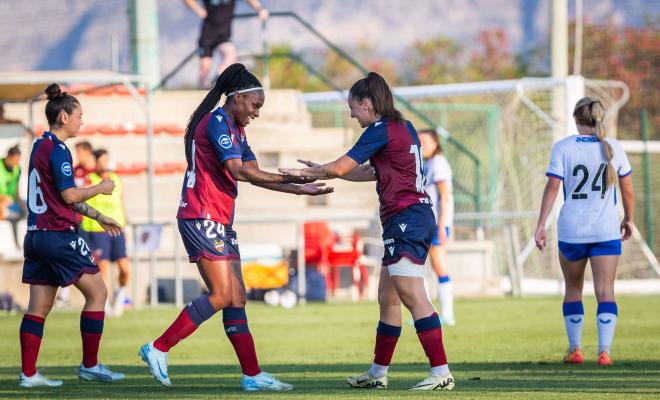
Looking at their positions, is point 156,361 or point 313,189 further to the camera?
point 313,189

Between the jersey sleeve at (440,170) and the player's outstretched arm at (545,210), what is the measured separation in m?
4.20

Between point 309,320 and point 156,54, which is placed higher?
point 156,54

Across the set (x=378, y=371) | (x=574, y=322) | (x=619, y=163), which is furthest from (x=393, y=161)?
(x=574, y=322)

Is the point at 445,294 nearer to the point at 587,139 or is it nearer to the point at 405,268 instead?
the point at 587,139

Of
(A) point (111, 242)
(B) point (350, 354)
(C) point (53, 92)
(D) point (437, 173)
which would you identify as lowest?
(B) point (350, 354)

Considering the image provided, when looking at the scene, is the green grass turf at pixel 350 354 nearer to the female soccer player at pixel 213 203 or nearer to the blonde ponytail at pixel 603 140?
the female soccer player at pixel 213 203

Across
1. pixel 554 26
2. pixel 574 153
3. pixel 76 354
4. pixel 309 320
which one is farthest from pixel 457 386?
pixel 554 26

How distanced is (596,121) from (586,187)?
53 centimetres

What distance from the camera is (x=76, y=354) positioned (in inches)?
485

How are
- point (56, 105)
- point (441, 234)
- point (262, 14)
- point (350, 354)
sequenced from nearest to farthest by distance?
point (56, 105) → point (350, 354) → point (441, 234) → point (262, 14)

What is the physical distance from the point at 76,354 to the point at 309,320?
14.1 ft

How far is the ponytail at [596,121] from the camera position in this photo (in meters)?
10.3

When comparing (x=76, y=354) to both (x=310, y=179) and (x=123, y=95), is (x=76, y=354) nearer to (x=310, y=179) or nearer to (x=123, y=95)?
(x=310, y=179)

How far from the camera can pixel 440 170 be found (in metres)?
14.5
